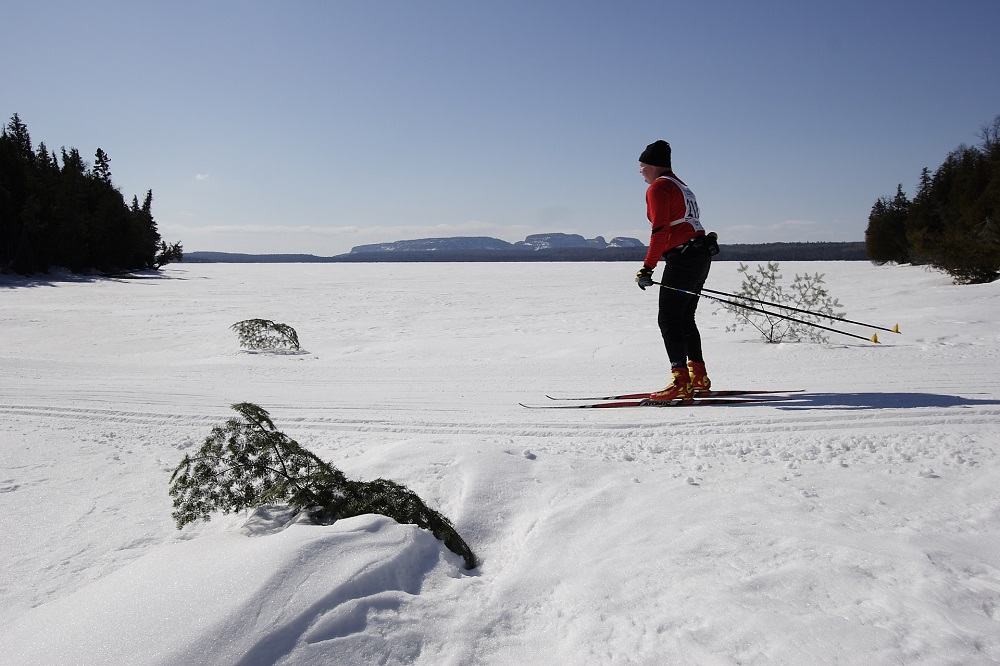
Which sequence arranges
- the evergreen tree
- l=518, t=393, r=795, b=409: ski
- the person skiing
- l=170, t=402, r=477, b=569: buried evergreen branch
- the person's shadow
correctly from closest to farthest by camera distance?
l=170, t=402, r=477, b=569: buried evergreen branch, the person's shadow, l=518, t=393, r=795, b=409: ski, the person skiing, the evergreen tree

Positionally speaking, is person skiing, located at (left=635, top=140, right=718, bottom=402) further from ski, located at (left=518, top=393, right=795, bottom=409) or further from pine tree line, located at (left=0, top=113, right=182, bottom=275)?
pine tree line, located at (left=0, top=113, right=182, bottom=275)

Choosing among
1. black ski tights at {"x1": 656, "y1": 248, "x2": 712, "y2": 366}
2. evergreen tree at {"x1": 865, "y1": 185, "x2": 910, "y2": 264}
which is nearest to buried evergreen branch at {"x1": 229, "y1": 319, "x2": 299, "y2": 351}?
black ski tights at {"x1": 656, "y1": 248, "x2": 712, "y2": 366}

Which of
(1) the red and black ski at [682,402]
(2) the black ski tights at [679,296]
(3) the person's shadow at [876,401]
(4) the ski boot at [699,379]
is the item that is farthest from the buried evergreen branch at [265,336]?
(3) the person's shadow at [876,401]

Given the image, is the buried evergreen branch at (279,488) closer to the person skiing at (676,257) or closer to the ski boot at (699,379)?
the person skiing at (676,257)

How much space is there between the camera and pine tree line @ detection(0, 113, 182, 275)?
2877 cm

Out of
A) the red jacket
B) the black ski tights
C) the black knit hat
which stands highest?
the black knit hat

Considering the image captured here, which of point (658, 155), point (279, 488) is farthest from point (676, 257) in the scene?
point (279, 488)

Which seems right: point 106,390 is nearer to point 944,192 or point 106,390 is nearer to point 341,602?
point 341,602

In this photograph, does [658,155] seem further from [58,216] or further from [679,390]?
[58,216]

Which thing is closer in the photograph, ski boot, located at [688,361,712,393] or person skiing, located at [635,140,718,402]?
person skiing, located at [635,140,718,402]

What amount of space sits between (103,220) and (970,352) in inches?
1632

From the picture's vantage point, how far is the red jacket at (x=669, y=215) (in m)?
4.91

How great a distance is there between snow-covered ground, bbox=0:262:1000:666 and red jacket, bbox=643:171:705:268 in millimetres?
1427

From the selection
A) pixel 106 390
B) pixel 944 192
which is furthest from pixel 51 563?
pixel 944 192
